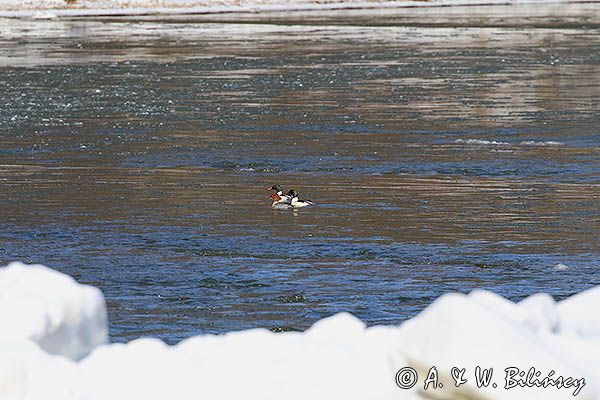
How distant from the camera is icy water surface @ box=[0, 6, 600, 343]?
12.0m

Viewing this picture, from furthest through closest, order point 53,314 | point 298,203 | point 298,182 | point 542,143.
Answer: point 542,143 < point 298,182 < point 298,203 < point 53,314

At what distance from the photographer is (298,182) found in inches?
687

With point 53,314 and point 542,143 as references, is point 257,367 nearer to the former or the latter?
point 53,314

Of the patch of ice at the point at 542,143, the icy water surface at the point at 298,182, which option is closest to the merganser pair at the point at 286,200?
the icy water surface at the point at 298,182

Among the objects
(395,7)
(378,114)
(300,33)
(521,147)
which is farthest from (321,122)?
(395,7)

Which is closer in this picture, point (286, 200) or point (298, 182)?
point (286, 200)

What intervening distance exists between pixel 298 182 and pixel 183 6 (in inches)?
2001

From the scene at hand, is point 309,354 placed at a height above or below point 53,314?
below

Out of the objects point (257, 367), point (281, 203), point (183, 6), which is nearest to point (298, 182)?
point (281, 203)

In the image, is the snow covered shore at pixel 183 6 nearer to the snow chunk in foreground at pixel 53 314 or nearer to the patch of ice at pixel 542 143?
the patch of ice at pixel 542 143

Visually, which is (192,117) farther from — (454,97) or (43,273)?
(43,273)

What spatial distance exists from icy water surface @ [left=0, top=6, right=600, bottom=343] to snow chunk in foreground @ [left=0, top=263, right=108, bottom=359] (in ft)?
11.1

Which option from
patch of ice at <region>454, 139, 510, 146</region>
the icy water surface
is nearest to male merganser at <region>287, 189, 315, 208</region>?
the icy water surface

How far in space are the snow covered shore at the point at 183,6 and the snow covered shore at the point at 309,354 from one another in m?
56.4
